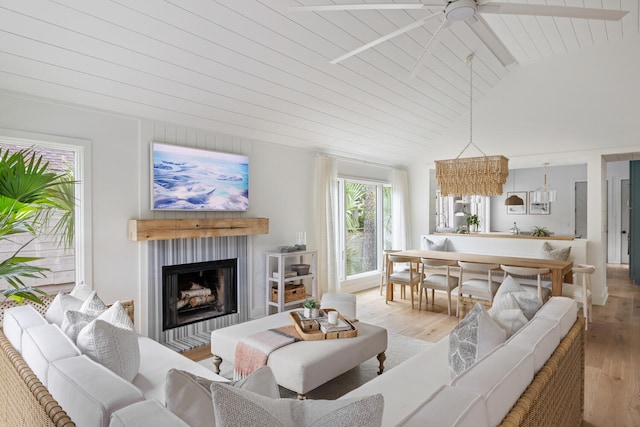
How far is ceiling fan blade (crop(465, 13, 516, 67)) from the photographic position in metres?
2.35

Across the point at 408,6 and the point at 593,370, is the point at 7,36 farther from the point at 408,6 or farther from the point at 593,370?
the point at 593,370

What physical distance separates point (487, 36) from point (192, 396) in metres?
2.88

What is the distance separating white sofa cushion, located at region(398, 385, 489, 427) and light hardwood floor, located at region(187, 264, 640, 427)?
1.89 metres

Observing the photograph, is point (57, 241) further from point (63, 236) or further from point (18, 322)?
point (18, 322)

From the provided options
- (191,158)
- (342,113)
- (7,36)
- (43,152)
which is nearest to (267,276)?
(191,158)

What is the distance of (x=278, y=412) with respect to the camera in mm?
1022

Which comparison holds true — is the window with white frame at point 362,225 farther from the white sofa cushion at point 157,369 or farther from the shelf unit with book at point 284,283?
the white sofa cushion at point 157,369

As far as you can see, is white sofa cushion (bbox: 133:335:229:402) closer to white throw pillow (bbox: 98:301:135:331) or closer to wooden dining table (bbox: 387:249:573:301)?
white throw pillow (bbox: 98:301:135:331)

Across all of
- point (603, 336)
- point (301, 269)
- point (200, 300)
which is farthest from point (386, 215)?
point (200, 300)

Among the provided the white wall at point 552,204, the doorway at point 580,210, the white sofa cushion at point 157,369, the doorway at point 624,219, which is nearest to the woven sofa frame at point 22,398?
the white sofa cushion at point 157,369

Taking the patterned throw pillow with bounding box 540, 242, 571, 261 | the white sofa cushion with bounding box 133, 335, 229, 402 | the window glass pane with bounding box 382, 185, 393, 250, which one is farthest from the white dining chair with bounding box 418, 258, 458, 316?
the white sofa cushion with bounding box 133, 335, 229, 402

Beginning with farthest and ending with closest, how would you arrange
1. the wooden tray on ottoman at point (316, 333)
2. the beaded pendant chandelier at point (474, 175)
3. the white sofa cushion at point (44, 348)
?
the beaded pendant chandelier at point (474, 175) → the wooden tray on ottoman at point (316, 333) → the white sofa cushion at point (44, 348)

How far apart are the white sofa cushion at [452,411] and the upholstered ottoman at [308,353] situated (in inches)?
50.9

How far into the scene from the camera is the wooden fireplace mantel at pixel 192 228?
136 inches
